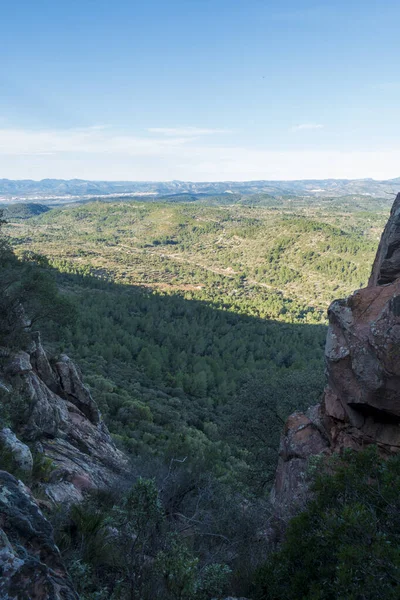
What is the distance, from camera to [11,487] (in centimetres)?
521

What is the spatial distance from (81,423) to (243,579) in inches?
510

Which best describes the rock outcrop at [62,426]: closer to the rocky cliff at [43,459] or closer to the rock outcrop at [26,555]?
the rocky cliff at [43,459]

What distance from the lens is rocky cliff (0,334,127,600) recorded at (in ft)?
13.4

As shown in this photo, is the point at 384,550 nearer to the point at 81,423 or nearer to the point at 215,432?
the point at 81,423

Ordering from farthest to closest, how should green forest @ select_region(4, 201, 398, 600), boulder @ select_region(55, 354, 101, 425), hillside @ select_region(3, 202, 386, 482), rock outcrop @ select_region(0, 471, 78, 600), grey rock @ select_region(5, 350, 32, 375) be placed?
hillside @ select_region(3, 202, 386, 482)
boulder @ select_region(55, 354, 101, 425)
grey rock @ select_region(5, 350, 32, 375)
green forest @ select_region(4, 201, 398, 600)
rock outcrop @ select_region(0, 471, 78, 600)

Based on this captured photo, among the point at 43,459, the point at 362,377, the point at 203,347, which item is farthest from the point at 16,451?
the point at 203,347

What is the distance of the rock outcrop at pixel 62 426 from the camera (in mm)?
12109

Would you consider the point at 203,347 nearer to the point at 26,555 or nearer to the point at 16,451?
the point at 16,451

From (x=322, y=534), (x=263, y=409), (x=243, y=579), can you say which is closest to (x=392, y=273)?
(x=322, y=534)

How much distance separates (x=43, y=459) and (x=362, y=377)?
9402mm

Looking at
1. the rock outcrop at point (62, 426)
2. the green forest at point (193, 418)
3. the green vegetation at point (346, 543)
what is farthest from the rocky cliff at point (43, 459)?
the green vegetation at point (346, 543)

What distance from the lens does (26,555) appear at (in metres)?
4.26

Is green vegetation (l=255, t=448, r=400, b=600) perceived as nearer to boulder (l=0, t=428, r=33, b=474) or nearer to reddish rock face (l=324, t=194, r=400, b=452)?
reddish rock face (l=324, t=194, r=400, b=452)

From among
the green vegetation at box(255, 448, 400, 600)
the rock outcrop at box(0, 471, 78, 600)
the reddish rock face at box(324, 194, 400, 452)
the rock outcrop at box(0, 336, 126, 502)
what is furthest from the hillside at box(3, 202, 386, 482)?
the rock outcrop at box(0, 471, 78, 600)
